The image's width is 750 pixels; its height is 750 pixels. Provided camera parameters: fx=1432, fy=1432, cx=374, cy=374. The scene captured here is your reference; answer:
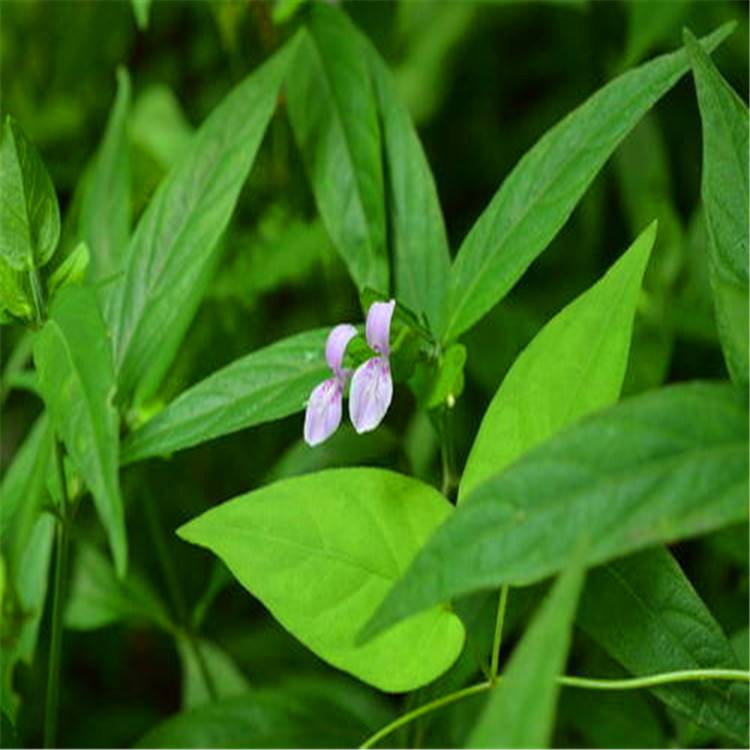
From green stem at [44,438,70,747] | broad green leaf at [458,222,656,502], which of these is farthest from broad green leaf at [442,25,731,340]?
green stem at [44,438,70,747]

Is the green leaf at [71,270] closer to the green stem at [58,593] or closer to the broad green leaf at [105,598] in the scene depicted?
the green stem at [58,593]

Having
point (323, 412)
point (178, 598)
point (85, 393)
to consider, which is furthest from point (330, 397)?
point (178, 598)

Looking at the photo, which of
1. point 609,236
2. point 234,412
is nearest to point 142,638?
point 609,236

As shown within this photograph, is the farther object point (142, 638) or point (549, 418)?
point (142, 638)

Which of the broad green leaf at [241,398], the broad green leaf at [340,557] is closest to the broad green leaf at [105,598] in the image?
the broad green leaf at [241,398]

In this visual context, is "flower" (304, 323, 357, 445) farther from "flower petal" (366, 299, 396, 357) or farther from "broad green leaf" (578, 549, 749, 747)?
"broad green leaf" (578, 549, 749, 747)

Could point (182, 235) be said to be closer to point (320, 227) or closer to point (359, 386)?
point (359, 386)

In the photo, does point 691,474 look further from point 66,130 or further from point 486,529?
point 66,130
